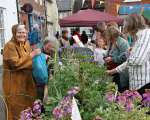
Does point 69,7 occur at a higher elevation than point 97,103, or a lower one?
lower

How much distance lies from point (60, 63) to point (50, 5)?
4154cm

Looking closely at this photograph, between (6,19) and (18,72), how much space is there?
14.4 metres

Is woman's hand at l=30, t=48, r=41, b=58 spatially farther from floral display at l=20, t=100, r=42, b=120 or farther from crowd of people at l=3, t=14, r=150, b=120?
floral display at l=20, t=100, r=42, b=120

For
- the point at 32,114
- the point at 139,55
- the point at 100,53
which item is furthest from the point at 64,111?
the point at 100,53

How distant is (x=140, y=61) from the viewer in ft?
15.2

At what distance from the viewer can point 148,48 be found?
182 inches

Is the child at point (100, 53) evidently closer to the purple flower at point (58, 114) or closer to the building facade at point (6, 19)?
the purple flower at point (58, 114)

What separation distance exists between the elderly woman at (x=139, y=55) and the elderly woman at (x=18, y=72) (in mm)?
1044

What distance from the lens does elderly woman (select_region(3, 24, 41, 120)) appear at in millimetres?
4953

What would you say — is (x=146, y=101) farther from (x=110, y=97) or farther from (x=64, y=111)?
(x=64, y=111)

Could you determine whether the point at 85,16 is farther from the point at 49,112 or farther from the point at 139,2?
the point at 49,112

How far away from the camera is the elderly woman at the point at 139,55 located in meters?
4.62

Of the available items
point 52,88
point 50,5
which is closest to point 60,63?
point 52,88

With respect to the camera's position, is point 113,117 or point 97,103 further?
point 97,103
